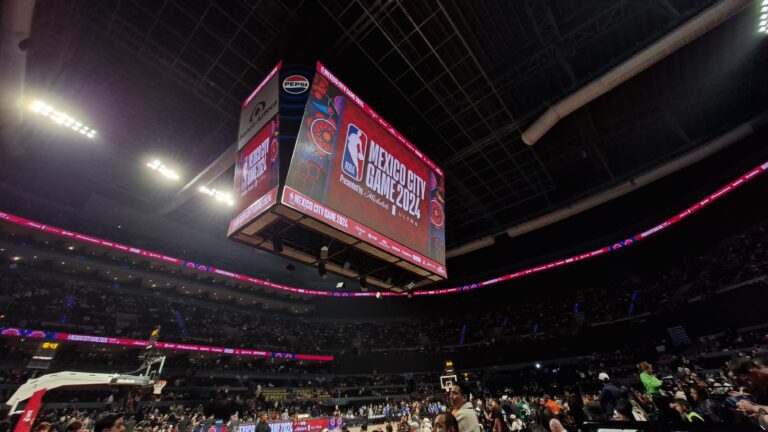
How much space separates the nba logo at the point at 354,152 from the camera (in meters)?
7.23

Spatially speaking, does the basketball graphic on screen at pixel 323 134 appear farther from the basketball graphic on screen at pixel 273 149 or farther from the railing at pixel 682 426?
the railing at pixel 682 426

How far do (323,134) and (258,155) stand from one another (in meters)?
1.51

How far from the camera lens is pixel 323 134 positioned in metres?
6.92

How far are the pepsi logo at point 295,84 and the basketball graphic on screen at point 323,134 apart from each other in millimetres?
818

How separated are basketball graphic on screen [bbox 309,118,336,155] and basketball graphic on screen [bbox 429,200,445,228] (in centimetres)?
378

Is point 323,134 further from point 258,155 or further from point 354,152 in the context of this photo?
point 258,155

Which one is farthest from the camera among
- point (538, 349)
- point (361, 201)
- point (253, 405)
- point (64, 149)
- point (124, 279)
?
point (124, 279)

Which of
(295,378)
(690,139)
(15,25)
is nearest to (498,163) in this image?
(690,139)

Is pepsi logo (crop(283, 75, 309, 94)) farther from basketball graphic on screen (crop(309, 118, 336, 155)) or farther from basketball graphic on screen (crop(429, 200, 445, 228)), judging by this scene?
basketball graphic on screen (crop(429, 200, 445, 228))

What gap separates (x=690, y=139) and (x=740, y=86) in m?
2.24

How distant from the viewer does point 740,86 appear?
Answer: 36.0ft

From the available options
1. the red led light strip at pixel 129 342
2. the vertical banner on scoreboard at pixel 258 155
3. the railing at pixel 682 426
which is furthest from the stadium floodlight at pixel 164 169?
the railing at pixel 682 426

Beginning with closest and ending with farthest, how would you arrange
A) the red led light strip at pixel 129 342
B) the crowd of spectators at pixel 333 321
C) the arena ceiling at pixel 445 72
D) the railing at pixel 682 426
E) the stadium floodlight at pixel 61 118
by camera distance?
the railing at pixel 682 426, the arena ceiling at pixel 445 72, the stadium floodlight at pixel 61 118, the crowd of spectators at pixel 333 321, the red led light strip at pixel 129 342

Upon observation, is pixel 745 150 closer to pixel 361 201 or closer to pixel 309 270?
pixel 361 201
